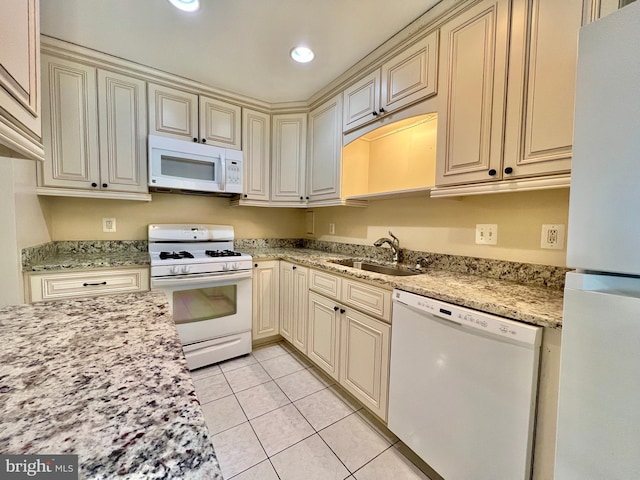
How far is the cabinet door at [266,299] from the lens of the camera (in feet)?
7.74

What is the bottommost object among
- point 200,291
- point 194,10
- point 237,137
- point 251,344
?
point 251,344

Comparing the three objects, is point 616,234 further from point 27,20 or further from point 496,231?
point 27,20

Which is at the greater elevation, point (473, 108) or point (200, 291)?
point (473, 108)

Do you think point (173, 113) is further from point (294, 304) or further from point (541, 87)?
point (541, 87)

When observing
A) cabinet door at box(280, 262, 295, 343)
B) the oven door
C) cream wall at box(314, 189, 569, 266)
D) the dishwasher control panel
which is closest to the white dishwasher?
the dishwasher control panel

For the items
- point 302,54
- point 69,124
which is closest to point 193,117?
point 69,124

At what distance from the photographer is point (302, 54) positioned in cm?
181

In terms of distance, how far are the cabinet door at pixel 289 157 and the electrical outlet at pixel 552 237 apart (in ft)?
6.00

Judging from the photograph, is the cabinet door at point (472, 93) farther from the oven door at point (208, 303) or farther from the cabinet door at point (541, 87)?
the oven door at point (208, 303)

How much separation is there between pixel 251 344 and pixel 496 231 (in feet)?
6.75

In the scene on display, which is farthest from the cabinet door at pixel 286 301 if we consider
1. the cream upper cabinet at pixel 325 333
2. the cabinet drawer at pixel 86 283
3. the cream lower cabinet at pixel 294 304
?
the cabinet drawer at pixel 86 283

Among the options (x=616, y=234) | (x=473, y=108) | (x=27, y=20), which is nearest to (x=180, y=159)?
(x=27, y=20)

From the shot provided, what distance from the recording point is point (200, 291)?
6.72 ft

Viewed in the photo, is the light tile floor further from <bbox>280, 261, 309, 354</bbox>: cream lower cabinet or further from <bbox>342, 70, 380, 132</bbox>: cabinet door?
<bbox>342, 70, 380, 132</bbox>: cabinet door
